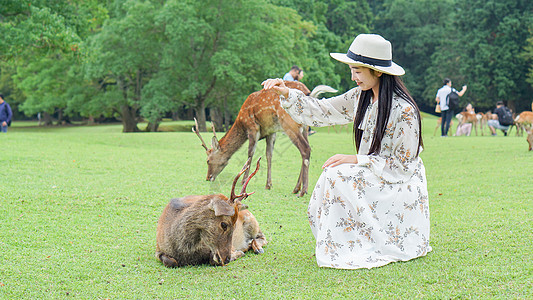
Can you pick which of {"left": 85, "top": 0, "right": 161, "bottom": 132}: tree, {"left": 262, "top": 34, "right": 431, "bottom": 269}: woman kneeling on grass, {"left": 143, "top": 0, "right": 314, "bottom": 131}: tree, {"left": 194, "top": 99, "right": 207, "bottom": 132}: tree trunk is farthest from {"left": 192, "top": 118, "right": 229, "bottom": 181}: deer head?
{"left": 194, "top": 99, "right": 207, "bottom": 132}: tree trunk

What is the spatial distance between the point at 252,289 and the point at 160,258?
3.29 ft

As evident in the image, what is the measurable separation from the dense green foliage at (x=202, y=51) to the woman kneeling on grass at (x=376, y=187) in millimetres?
14154

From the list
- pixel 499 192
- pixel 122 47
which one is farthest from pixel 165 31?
pixel 499 192

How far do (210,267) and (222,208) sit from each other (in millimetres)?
587

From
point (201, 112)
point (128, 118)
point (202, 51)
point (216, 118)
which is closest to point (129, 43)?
point (202, 51)

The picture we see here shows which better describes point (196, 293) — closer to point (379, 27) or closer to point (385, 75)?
point (385, 75)

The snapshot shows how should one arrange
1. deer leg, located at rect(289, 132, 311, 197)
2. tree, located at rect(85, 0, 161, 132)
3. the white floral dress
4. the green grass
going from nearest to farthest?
the green grass < the white floral dress < deer leg, located at rect(289, 132, 311, 197) < tree, located at rect(85, 0, 161, 132)

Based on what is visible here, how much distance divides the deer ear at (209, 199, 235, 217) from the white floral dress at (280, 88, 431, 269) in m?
0.72

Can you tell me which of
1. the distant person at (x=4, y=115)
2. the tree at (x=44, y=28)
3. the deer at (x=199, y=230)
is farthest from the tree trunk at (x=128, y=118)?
the deer at (x=199, y=230)

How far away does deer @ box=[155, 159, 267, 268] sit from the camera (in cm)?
398

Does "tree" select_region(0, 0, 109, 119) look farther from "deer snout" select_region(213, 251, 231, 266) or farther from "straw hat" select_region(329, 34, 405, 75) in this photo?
"straw hat" select_region(329, 34, 405, 75)

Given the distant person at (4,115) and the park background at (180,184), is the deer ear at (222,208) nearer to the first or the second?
the park background at (180,184)

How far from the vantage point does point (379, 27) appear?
4891 cm

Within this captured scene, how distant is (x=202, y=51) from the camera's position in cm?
2642
